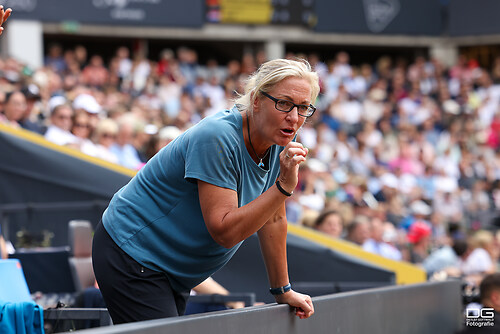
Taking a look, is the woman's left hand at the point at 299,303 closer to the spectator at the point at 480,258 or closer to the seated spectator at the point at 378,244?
the seated spectator at the point at 378,244

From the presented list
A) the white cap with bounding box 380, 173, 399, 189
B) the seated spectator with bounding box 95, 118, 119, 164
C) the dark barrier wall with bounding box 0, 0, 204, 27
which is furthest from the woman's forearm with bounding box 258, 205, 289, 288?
the dark barrier wall with bounding box 0, 0, 204, 27

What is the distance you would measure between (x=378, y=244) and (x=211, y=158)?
557cm

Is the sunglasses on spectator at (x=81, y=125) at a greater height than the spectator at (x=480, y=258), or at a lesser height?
greater

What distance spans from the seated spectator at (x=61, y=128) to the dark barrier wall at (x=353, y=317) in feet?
12.1

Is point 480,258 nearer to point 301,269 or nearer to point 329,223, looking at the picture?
point 329,223

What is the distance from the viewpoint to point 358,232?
23.8 feet

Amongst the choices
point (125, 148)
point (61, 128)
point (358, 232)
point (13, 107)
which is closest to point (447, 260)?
point (358, 232)

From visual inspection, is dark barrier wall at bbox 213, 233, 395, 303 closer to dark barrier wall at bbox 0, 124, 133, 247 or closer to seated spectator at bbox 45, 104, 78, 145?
dark barrier wall at bbox 0, 124, 133, 247

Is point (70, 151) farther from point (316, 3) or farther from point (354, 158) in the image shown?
point (316, 3)

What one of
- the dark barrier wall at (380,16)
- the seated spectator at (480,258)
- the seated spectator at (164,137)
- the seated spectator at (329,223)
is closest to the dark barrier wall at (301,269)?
the seated spectator at (329,223)

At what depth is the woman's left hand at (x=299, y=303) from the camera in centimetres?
289

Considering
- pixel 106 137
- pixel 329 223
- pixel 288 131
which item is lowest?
pixel 329 223

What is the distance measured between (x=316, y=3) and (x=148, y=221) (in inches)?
612

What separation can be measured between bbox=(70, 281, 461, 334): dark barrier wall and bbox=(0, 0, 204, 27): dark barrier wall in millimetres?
11722
